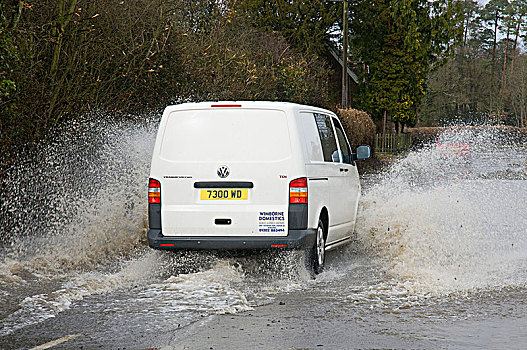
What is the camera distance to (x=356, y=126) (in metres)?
31.4

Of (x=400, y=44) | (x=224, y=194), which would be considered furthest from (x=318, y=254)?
(x=400, y=44)

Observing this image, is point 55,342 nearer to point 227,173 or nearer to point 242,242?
point 242,242

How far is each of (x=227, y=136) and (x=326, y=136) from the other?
1546 millimetres

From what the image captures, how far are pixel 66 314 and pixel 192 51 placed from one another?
11.5 m

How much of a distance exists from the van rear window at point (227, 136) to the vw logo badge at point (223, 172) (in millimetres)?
95

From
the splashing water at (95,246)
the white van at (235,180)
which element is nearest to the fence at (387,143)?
the splashing water at (95,246)

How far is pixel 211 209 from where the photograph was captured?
834 centimetres

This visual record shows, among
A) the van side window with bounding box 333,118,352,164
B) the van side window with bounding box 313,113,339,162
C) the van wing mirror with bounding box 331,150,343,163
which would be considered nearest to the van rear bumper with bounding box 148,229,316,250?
the van side window with bounding box 313,113,339,162

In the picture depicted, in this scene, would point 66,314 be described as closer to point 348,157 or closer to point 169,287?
point 169,287

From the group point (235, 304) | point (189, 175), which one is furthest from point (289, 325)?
point (189, 175)

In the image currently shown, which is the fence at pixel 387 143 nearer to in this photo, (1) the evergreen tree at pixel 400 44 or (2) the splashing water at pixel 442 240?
(1) the evergreen tree at pixel 400 44

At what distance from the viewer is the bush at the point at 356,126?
100.0 ft

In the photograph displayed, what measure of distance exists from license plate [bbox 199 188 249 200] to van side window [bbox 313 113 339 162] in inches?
50.7

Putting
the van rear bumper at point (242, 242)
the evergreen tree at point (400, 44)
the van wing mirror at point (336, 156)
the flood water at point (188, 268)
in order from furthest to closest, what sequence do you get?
the evergreen tree at point (400, 44), the van wing mirror at point (336, 156), the van rear bumper at point (242, 242), the flood water at point (188, 268)
